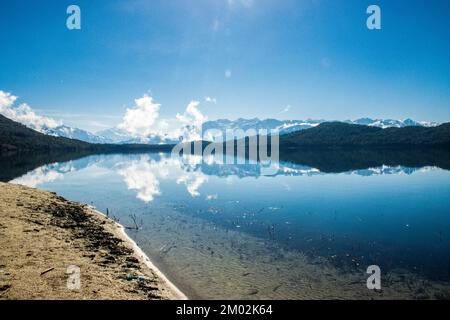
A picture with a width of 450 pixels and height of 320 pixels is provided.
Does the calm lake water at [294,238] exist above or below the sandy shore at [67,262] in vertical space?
below

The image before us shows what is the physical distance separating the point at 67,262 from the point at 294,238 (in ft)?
70.0

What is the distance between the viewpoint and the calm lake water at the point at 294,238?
2059 centimetres

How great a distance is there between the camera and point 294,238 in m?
30.8

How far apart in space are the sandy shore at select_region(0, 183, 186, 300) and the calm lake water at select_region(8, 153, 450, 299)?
113 inches

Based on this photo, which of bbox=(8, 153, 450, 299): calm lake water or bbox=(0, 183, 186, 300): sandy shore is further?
bbox=(8, 153, 450, 299): calm lake water

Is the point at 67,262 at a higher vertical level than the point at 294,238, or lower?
higher

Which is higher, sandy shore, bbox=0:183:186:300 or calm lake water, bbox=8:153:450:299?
sandy shore, bbox=0:183:186:300

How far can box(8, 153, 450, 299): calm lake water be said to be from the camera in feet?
67.6

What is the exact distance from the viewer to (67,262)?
19.6 m

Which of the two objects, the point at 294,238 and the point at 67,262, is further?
the point at 294,238

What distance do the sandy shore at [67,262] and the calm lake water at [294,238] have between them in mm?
2878

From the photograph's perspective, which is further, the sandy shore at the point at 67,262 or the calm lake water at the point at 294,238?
the calm lake water at the point at 294,238
